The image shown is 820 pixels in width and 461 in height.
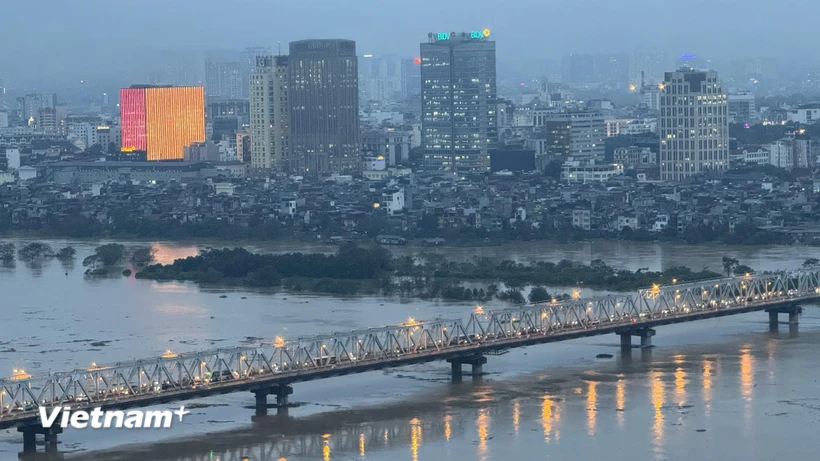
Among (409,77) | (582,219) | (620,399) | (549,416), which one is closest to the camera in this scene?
(549,416)

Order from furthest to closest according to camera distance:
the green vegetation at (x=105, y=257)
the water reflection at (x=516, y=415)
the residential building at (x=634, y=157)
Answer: the residential building at (x=634, y=157) → the green vegetation at (x=105, y=257) → the water reflection at (x=516, y=415)

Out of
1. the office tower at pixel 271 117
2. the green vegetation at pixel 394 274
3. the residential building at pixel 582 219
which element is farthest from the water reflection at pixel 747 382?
the office tower at pixel 271 117

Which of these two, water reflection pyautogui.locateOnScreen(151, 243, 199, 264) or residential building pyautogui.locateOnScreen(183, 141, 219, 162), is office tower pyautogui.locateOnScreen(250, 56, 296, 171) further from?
water reflection pyautogui.locateOnScreen(151, 243, 199, 264)

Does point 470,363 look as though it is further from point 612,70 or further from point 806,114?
point 612,70

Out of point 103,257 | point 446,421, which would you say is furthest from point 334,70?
point 446,421

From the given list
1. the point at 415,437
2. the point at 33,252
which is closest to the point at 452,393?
the point at 415,437

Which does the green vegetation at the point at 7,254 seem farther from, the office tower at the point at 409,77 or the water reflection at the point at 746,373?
the office tower at the point at 409,77

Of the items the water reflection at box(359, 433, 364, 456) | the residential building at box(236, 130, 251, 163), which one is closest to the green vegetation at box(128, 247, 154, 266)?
the water reflection at box(359, 433, 364, 456)
